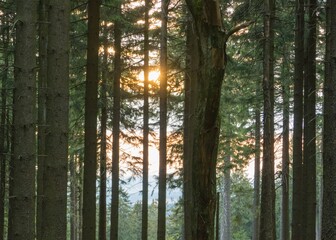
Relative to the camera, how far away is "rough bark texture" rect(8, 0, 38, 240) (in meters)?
6.64

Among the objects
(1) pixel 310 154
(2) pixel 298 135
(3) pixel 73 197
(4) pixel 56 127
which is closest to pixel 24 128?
(4) pixel 56 127

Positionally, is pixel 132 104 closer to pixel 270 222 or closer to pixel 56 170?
pixel 270 222

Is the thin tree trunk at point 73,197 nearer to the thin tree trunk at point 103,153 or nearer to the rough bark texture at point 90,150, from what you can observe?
the thin tree trunk at point 103,153

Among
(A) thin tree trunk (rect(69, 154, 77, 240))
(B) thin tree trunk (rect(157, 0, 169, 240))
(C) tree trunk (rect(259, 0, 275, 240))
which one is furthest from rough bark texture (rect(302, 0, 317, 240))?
(A) thin tree trunk (rect(69, 154, 77, 240))

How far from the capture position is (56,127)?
22.1 ft

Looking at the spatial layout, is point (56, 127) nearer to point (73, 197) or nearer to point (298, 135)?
point (298, 135)

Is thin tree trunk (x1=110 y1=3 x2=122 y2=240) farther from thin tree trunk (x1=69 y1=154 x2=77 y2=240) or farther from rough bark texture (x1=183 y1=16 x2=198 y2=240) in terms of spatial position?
thin tree trunk (x1=69 y1=154 x2=77 y2=240)

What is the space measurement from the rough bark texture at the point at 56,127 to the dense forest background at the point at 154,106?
2cm

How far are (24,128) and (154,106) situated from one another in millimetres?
16857

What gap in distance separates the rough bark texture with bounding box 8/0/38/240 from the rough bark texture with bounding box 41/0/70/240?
0.79 ft

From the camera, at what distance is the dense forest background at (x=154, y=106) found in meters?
5.16

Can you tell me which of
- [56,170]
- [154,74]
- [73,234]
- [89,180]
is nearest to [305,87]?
[154,74]

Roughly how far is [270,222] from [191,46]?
740 centimetres

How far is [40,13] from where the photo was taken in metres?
11.4
